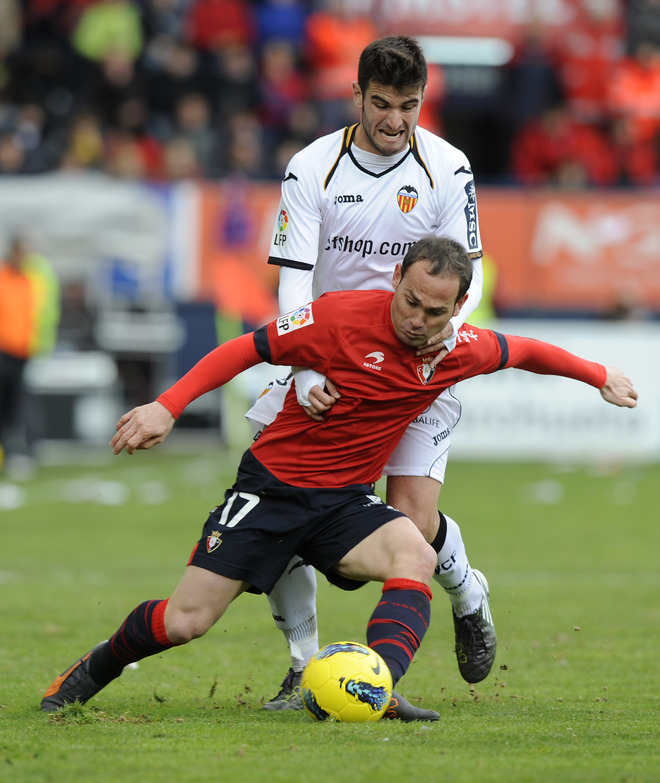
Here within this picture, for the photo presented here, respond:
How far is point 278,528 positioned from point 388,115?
163 centimetres

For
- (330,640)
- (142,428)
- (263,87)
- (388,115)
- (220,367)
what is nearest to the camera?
(142,428)

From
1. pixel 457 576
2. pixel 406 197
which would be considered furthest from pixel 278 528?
A: pixel 406 197

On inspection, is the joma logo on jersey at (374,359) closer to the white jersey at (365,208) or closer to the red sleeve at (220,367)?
the red sleeve at (220,367)

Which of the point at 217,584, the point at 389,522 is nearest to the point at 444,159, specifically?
the point at 389,522

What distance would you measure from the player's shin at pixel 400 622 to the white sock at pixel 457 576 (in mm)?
751

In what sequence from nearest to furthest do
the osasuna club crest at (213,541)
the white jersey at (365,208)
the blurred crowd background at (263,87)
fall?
the osasuna club crest at (213,541) → the white jersey at (365,208) → the blurred crowd background at (263,87)

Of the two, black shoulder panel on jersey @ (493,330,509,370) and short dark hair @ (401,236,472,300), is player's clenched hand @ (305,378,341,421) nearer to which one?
short dark hair @ (401,236,472,300)

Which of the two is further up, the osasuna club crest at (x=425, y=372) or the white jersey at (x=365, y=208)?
the white jersey at (x=365, y=208)

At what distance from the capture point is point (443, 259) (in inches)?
189

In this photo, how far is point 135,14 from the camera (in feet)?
66.2

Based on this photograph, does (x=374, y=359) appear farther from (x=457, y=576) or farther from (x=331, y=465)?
(x=457, y=576)

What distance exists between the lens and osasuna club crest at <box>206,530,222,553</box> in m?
4.91

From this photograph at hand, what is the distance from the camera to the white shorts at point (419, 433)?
17.6ft

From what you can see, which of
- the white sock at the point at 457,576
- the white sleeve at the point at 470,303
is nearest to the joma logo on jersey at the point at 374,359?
the white sleeve at the point at 470,303
